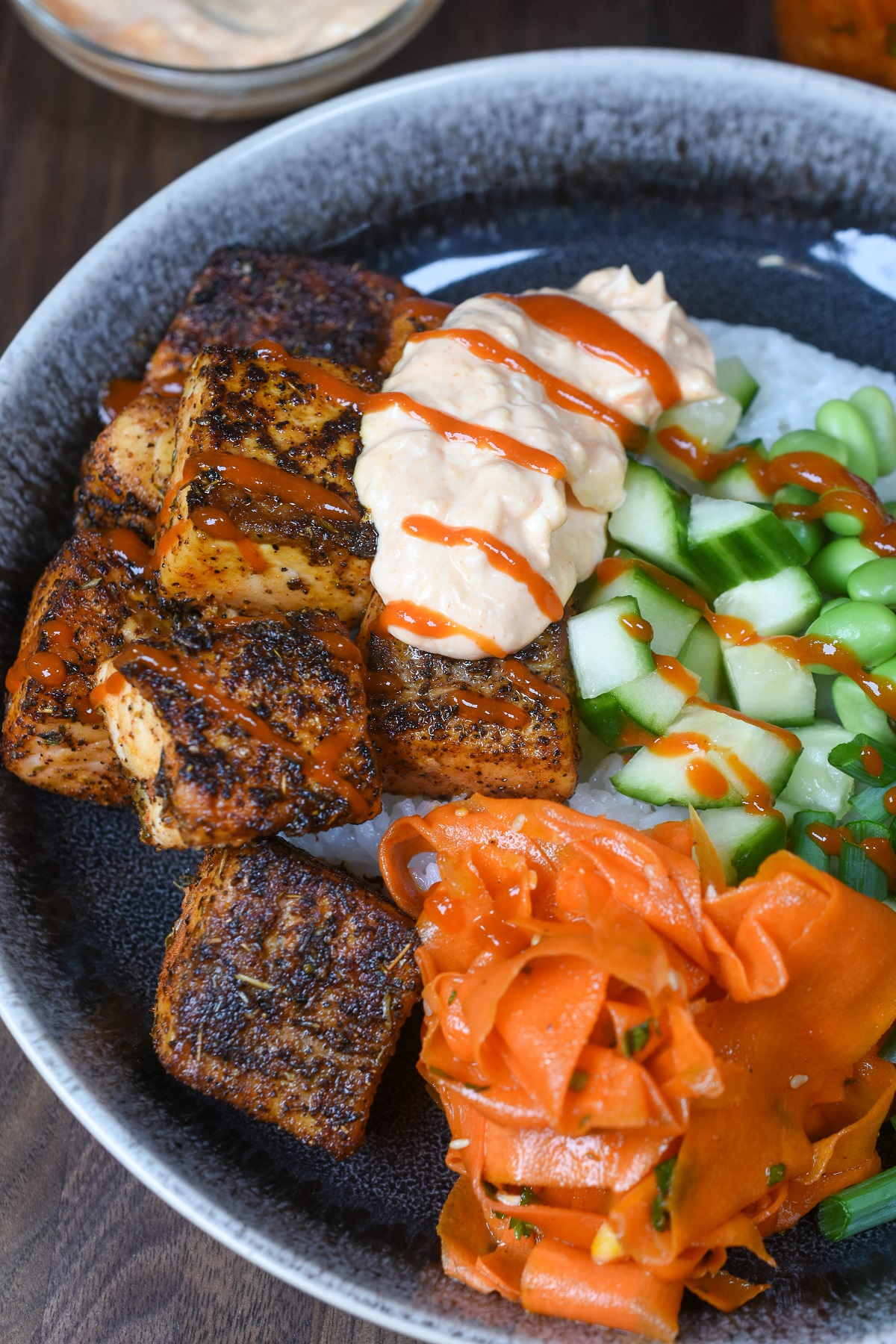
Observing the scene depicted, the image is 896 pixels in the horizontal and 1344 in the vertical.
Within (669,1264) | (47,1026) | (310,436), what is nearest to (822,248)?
(310,436)

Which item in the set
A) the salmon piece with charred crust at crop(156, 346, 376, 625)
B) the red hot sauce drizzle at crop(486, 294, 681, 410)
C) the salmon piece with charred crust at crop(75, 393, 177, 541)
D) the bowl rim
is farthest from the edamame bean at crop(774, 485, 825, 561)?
the bowl rim

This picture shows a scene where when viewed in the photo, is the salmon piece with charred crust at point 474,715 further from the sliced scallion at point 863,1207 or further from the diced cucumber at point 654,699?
the sliced scallion at point 863,1207

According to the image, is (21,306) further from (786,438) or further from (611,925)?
(611,925)

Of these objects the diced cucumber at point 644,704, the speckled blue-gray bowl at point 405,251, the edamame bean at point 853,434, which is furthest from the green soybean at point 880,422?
the diced cucumber at point 644,704

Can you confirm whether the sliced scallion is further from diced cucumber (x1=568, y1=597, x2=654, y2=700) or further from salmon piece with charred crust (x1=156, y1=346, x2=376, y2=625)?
salmon piece with charred crust (x1=156, y1=346, x2=376, y2=625)

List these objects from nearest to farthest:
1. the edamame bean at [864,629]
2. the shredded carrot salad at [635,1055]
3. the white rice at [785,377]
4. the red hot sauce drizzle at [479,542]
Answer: the shredded carrot salad at [635,1055], the red hot sauce drizzle at [479,542], the edamame bean at [864,629], the white rice at [785,377]

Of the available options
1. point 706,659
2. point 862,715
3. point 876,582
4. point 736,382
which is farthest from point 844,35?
point 862,715

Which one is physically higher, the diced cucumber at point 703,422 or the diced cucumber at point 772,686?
the diced cucumber at point 703,422
